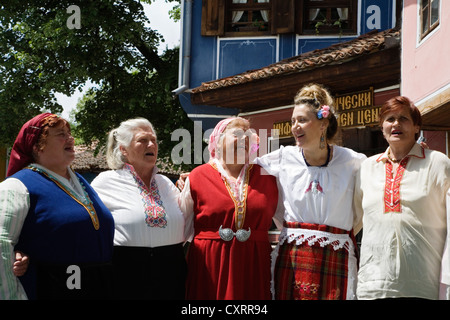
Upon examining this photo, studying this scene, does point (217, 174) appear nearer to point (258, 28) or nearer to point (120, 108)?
point (258, 28)

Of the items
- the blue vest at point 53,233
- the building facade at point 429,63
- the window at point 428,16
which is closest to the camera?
the blue vest at point 53,233

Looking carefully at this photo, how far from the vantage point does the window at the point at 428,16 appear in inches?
296

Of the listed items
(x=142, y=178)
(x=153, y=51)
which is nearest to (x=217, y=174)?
(x=142, y=178)

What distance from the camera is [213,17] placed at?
478 inches

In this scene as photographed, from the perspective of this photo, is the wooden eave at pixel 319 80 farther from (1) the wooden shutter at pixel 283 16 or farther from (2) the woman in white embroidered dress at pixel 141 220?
(2) the woman in white embroidered dress at pixel 141 220

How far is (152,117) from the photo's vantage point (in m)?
14.1

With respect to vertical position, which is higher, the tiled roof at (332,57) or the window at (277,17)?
the window at (277,17)

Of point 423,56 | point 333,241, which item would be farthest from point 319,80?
point 333,241

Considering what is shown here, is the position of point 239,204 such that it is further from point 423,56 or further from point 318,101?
point 423,56

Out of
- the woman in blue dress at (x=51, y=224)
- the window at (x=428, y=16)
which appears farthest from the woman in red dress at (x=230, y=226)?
the window at (x=428, y=16)

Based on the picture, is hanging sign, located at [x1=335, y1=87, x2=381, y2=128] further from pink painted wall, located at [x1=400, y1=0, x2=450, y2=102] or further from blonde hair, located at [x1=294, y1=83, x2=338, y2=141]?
blonde hair, located at [x1=294, y1=83, x2=338, y2=141]

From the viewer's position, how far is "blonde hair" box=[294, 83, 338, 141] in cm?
412

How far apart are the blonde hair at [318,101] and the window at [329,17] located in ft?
24.5

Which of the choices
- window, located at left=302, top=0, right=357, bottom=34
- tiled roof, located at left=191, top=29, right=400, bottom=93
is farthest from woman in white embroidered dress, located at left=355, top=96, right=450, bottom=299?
window, located at left=302, top=0, right=357, bottom=34
